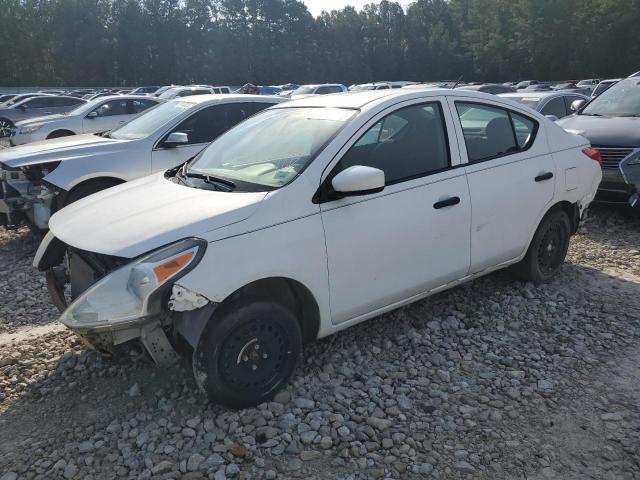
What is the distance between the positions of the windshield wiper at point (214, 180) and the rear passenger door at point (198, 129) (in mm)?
2866

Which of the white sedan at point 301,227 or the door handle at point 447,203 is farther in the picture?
the door handle at point 447,203

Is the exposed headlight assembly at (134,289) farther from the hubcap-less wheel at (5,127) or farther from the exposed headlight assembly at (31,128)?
the hubcap-less wheel at (5,127)

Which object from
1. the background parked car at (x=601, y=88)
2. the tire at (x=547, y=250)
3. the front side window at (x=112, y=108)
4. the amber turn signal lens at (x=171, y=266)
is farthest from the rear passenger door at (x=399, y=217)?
→ the front side window at (x=112, y=108)

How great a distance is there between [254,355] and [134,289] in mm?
776

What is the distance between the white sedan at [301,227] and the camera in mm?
2855

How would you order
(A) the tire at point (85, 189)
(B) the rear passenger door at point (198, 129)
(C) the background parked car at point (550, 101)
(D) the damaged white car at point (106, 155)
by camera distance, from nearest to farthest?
(D) the damaged white car at point (106, 155) → (A) the tire at point (85, 189) → (B) the rear passenger door at point (198, 129) → (C) the background parked car at point (550, 101)

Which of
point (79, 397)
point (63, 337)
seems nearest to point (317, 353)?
→ point (79, 397)

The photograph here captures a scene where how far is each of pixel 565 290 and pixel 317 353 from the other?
2.43 meters

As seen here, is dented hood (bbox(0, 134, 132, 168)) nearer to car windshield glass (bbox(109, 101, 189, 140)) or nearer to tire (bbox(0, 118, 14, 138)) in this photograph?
car windshield glass (bbox(109, 101, 189, 140))

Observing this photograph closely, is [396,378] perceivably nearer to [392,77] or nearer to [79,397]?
[79,397]

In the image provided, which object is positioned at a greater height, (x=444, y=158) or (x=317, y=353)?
(x=444, y=158)

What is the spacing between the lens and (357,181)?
3.12 metres

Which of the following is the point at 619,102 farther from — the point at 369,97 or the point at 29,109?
the point at 29,109

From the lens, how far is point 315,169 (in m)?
3.28
